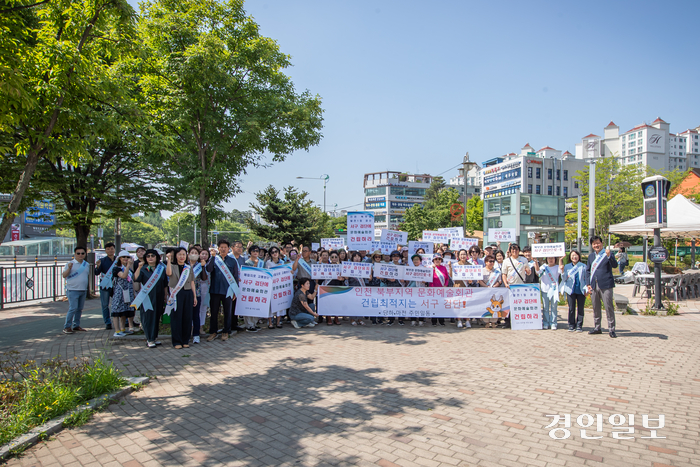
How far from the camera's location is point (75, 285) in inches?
346

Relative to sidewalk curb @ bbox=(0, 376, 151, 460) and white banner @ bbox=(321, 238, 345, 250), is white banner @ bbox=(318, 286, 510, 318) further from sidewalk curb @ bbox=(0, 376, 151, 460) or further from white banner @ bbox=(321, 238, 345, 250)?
sidewalk curb @ bbox=(0, 376, 151, 460)

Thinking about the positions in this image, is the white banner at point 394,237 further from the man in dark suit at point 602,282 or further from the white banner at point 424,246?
the man in dark suit at point 602,282

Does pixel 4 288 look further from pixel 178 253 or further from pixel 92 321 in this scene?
pixel 178 253

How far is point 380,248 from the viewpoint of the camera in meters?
13.3

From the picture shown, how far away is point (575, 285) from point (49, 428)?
9.58 m

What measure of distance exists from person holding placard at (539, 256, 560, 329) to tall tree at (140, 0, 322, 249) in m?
8.13

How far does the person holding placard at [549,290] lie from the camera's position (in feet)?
31.5

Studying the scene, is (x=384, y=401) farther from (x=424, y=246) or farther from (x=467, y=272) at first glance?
(x=424, y=246)

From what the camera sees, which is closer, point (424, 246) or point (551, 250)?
point (551, 250)

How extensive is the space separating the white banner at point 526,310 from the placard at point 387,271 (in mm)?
2719

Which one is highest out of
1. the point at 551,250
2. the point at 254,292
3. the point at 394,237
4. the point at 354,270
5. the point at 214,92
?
the point at 214,92

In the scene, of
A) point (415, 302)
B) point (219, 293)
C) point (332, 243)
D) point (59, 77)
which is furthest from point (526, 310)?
point (59, 77)

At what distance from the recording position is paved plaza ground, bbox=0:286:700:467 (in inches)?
147

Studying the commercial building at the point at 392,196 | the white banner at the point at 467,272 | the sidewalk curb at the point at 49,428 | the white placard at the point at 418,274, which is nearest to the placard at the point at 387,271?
the white placard at the point at 418,274
